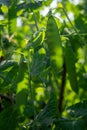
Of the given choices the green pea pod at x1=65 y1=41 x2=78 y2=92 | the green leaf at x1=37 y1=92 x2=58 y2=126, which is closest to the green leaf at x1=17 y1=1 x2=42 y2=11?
the green pea pod at x1=65 y1=41 x2=78 y2=92

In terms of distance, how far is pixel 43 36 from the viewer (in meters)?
0.95

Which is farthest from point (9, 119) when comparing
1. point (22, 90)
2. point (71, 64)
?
point (71, 64)

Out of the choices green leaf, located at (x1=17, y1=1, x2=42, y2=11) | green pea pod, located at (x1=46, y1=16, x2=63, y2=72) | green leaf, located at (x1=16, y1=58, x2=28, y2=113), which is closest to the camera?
green pea pod, located at (x1=46, y1=16, x2=63, y2=72)

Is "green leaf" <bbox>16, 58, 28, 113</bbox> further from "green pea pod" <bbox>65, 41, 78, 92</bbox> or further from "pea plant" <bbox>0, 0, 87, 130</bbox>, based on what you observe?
"green pea pod" <bbox>65, 41, 78, 92</bbox>

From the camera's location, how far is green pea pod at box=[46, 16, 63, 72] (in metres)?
0.81

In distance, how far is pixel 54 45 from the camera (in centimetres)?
83

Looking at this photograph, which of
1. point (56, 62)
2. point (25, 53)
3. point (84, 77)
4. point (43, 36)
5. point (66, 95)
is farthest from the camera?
point (66, 95)

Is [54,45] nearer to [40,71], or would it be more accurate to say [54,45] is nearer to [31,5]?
[40,71]

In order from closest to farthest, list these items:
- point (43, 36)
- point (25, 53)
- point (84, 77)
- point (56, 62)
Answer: point (56, 62), point (43, 36), point (25, 53), point (84, 77)

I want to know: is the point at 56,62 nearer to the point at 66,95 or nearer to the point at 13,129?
the point at 13,129

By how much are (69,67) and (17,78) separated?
0.49 ft

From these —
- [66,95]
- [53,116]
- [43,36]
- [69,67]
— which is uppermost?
[43,36]

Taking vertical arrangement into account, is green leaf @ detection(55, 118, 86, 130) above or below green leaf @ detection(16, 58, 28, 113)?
below

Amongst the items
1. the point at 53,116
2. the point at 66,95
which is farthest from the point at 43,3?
the point at 66,95
